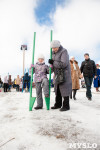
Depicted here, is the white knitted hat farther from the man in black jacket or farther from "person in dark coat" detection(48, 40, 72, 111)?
the man in black jacket

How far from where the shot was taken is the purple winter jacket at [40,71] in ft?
11.1

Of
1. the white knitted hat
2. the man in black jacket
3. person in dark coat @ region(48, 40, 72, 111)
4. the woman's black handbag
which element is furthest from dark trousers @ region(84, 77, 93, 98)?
the white knitted hat

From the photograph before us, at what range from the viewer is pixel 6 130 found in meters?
1.76

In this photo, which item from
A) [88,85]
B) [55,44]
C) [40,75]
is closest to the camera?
[55,44]

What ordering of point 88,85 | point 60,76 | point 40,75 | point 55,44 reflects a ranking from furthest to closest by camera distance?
point 88,85 < point 40,75 < point 55,44 < point 60,76

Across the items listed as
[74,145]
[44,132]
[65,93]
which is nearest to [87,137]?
[74,145]

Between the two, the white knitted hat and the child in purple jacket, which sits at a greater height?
the white knitted hat

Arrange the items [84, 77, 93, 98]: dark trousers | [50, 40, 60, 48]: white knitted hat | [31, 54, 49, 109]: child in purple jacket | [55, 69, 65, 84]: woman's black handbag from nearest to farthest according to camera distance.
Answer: [55, 69, 65, 84]: woman's black handbag < [50, 40, 60, 48]: white knitted hat < [31, 54, 49, 109]: child in purple jacket < [84, 77, 93, 98]: dark trousers

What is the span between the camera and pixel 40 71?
3.40 m

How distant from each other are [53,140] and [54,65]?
1923 mm

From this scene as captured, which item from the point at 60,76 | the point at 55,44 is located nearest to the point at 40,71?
the point at 60,76

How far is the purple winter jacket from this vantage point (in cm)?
338

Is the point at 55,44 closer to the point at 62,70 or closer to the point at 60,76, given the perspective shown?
the point at 62,70

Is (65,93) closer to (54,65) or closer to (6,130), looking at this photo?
(54,65)
